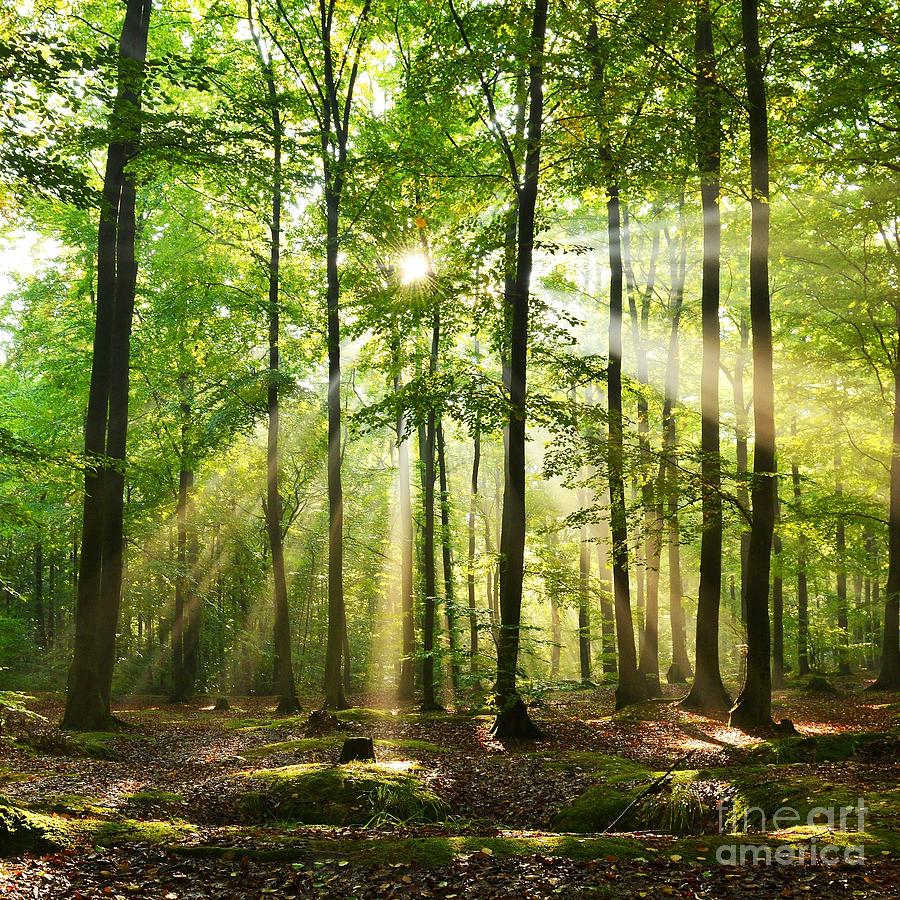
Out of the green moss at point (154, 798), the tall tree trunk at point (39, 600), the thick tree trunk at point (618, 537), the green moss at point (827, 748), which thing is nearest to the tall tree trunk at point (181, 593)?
the tall tree trunk at point (39, 600)

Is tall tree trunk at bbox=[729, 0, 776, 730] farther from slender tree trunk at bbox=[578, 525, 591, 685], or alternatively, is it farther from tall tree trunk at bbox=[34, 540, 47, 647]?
tall tree trunk at bbox=[34, 540, 47, 647]

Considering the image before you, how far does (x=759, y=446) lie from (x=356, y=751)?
26.0ft

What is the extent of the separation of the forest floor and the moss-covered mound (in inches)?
0.7

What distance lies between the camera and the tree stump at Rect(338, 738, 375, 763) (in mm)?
8602

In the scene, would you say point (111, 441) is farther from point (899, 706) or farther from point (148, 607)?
point (899, 706)

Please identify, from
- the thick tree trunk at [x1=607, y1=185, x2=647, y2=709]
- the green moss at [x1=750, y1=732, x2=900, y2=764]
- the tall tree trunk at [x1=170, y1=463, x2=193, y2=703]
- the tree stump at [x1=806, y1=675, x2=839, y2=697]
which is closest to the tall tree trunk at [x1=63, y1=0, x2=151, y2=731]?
the tall tree trunk at [x1=170, y1=463, x2=193, y2=703]

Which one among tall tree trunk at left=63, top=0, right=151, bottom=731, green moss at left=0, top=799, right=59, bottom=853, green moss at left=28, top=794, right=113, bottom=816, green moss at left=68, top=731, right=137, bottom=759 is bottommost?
green moss at left=68, top=731, right=137, bottom=759

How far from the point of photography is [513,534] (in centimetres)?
1231

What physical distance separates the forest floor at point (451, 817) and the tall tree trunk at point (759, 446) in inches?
29.6

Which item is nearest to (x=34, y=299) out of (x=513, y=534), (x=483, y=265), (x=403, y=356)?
(x=403, y=356)

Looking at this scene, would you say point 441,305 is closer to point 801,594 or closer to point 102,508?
point 102,508

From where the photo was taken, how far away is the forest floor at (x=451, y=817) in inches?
176

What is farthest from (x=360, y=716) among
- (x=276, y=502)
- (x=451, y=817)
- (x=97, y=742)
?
(x=451, y=817)

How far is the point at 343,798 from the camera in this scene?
7.09 metres
